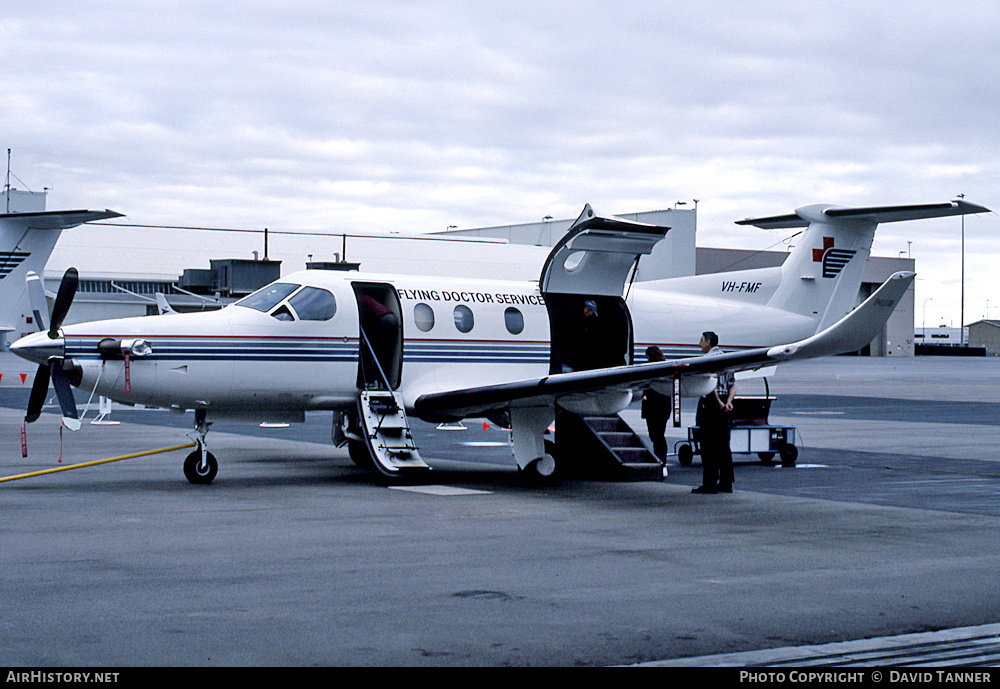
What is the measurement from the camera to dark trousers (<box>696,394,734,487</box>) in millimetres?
13961

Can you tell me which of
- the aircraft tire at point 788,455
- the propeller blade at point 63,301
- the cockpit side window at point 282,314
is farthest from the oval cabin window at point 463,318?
the aircraft tire at point 788,455

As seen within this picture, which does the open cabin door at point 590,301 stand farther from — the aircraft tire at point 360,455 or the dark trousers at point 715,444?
the aircraft tire at point 360,455

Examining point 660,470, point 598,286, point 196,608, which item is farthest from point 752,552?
point 598,286

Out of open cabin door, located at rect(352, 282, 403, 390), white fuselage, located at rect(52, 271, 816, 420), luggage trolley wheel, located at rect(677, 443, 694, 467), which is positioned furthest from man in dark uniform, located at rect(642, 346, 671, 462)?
open cabin door, located at rect(352, 282, 403, 390)

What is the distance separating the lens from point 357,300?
51.1 ft

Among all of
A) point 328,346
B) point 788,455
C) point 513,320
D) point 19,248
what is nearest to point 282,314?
point 328,346

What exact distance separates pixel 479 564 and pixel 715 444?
5777mm

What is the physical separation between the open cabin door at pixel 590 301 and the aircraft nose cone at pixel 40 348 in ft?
21.3

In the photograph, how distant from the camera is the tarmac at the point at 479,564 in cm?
658

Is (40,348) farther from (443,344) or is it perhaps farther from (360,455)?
(443,344)

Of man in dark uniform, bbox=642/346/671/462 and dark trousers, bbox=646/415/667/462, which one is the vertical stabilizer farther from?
dark trousers, bbox=646/415/667/462

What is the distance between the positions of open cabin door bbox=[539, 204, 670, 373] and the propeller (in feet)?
20.9

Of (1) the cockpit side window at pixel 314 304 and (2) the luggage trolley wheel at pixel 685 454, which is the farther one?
(2) the luggage trolley wheel at pixel 685 454
